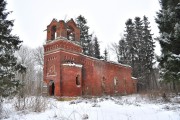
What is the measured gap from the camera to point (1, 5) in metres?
10.6

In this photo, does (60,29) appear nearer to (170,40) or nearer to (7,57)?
(7,57)

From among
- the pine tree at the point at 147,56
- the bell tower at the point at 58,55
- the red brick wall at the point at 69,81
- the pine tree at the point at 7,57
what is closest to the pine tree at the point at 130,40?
the pine tree at the point at 147,56

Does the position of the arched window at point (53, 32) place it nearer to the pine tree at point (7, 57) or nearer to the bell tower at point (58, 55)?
the bell tower at point (58, 55)

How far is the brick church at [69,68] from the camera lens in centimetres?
2333

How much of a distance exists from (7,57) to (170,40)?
872 centimetres

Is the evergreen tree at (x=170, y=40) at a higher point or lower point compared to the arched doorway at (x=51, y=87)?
higher

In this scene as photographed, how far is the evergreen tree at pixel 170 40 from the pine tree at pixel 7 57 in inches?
313

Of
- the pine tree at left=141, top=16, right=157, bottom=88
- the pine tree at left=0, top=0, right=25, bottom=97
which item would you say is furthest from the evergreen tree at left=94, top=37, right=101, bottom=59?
the pine tree at left=0, top=0, right=25, bottom=97

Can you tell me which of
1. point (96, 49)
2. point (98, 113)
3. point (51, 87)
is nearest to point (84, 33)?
point (96, 49)

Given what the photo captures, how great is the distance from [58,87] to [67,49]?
5131 millimetres

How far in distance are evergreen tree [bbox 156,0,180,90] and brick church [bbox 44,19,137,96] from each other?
14.0m

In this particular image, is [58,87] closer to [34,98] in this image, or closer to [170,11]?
[34,98]

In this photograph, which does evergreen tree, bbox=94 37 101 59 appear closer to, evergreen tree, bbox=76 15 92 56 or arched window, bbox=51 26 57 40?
evergreen tree, bbox=76 15 92 56

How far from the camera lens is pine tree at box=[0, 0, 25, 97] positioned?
32.3 ft
